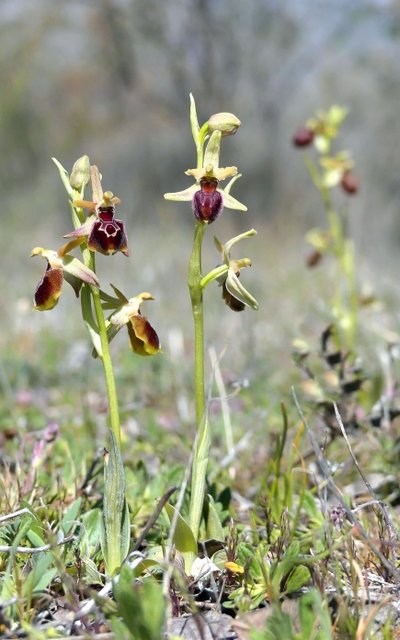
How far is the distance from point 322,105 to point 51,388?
13.0m

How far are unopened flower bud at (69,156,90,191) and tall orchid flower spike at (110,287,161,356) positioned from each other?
0.80 feet

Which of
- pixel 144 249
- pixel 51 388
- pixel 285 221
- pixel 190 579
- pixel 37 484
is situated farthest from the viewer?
pixel 285 221

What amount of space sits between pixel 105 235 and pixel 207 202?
0.24 m

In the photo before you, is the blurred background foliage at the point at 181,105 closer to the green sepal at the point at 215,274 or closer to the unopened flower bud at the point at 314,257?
the unopened flower bud at the point at 314,257

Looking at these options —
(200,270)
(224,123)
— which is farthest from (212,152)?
(200,270)

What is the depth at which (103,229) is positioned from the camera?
1170 mm

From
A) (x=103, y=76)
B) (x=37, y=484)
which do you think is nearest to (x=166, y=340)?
(x=37, y=484)

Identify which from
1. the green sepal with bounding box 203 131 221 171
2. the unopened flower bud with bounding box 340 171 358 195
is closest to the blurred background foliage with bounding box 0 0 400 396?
the unopened flower bud with bounding box 340 171 358 195

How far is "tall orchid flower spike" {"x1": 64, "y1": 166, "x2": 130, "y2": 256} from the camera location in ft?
3.83

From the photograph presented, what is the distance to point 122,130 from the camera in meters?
15.3

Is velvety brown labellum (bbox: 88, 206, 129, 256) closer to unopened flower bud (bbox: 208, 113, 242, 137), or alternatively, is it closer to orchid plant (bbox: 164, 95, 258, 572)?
orchid plant (bbox: 164, 95, 258, 572)

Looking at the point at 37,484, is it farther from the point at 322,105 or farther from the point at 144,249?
the point at 322,105

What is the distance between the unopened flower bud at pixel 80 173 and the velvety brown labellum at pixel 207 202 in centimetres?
23

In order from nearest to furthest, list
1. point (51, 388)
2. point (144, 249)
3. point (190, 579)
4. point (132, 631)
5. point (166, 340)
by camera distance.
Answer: point (132, 631) → point (190, 579) → point (51, 388) → point (166, 340) → point (144, 249)
